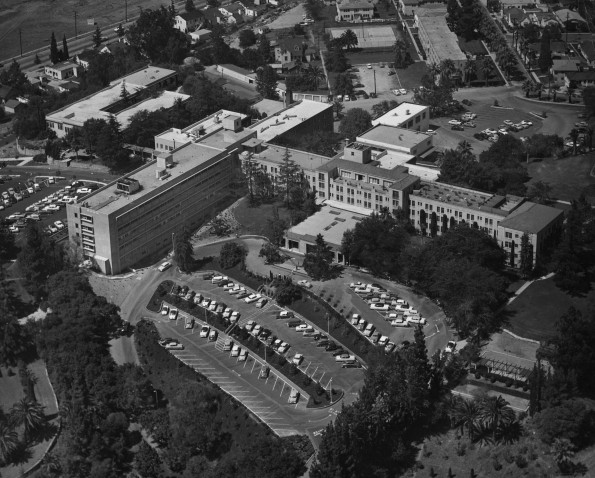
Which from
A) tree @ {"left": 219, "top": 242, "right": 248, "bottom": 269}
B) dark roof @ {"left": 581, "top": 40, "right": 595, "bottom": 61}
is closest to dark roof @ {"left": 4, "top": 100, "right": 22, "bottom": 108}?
tree @ {"left": 219, "top": 242, "right": 248, "bottom": 269}

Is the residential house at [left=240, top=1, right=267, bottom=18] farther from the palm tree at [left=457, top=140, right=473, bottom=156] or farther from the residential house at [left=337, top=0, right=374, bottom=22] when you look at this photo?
the palm tree at [left=457, top=140, right=473, bottom=156]

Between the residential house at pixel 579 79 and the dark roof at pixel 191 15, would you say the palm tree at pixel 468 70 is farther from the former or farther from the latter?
the dark roof at pixel 191 15

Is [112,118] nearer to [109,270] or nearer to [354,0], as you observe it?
[109,270]

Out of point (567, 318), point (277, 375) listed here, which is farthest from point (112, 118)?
point (567, 318)

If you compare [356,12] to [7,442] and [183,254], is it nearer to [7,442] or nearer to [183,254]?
[183,254]

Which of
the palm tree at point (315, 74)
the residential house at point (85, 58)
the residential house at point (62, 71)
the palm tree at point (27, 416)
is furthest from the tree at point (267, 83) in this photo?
the palm tree at point (27, 416)
